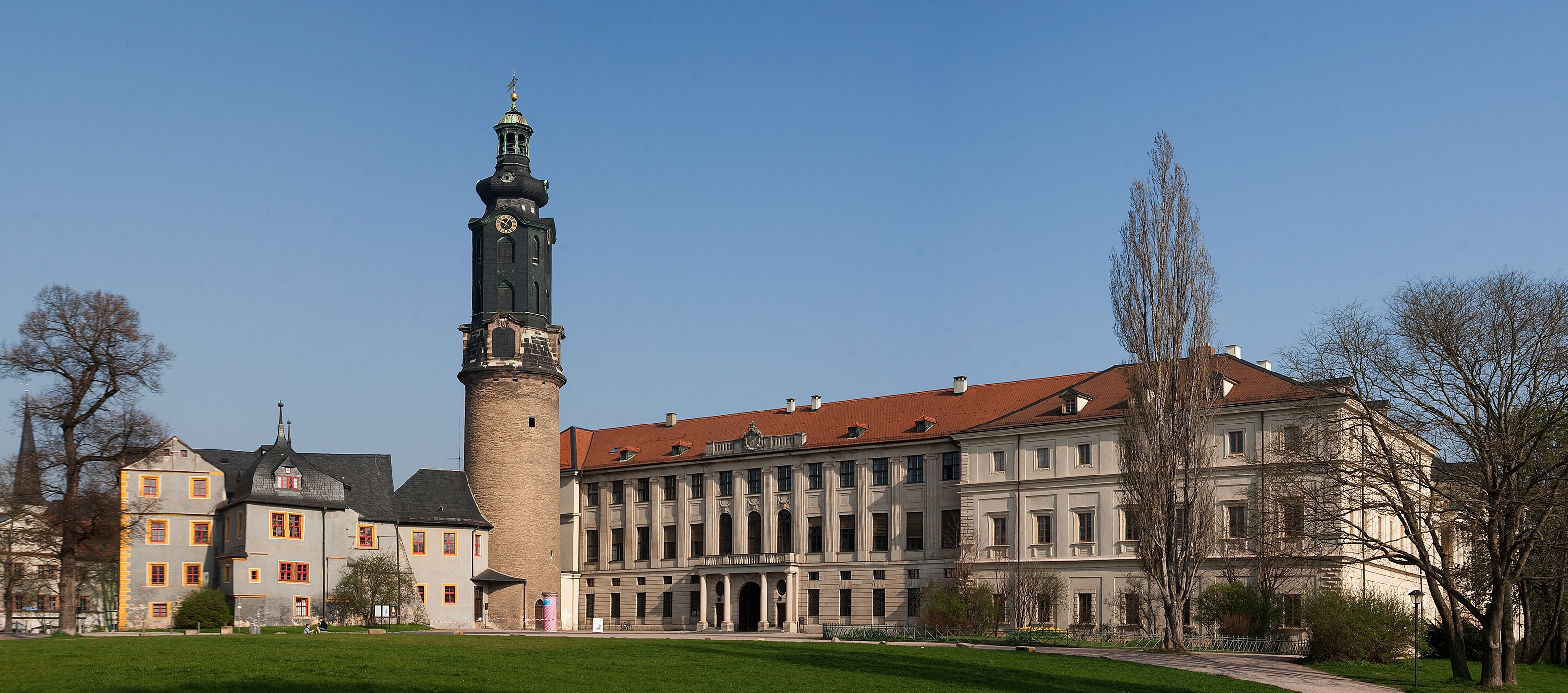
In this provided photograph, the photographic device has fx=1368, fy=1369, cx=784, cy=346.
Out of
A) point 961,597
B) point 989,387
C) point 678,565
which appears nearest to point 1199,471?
point 961,597

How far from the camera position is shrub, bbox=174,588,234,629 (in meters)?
57.5

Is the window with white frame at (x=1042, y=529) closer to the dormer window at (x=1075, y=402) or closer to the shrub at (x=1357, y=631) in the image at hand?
the dormer window at (x=1075, y=402)

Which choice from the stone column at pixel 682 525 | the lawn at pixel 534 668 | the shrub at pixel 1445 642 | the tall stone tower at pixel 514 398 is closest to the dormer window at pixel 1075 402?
the shrub at pixel 1445 642

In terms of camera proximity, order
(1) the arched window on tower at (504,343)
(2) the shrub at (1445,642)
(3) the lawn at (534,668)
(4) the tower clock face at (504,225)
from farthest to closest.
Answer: (4) the tower clock face at (504,225) < (1) the arched window on tower at (504,343) < (2) the shrub at (1445,642) < (3) the lawn at (534,668)

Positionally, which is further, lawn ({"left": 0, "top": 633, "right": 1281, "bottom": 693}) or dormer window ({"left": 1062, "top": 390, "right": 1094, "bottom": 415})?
dormer window ({"left": 1062, "top": 390, "right": 1094, "bottom": 415})

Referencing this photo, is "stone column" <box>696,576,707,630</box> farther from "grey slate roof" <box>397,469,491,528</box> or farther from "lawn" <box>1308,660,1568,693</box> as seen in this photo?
"lawn" <box>1308,660,1568,693</box>

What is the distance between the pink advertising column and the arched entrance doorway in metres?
9.62

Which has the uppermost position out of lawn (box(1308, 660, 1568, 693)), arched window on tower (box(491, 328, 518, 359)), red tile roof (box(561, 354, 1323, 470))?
arched window on tower (box(491, 328, 518, 359))

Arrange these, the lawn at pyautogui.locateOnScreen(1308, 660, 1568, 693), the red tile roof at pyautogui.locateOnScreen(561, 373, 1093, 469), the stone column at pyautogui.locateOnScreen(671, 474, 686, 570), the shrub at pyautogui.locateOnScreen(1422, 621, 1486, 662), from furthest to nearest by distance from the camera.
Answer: the stone column at pyautogui.locateOnScreen(671, 474, 686, 570) < the red tile roof at pyautogui.locateOnScreen(561, 373, 1093, 469) < the shrub at pyautogui.locateOnScreen(1422, 621, 1486, 662) < the lawn at pyautogui.locateOnScreen(1308, 660, 1568, 693)

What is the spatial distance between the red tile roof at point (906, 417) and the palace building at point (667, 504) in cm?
20

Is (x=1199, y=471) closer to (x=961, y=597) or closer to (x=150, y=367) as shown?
(x=961, y=597)

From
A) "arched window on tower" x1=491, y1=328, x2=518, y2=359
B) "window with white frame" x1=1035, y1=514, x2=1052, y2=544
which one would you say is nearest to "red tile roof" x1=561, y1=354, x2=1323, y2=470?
"window with white frame" x1=1035, y1=514, x2=1052, y2=544

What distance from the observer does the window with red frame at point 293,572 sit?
6197 centimetres

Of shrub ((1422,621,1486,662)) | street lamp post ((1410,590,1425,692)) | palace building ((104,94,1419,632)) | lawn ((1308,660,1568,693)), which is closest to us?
street lamp post ((1410,590,1425,692))
